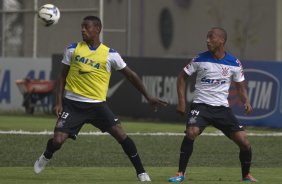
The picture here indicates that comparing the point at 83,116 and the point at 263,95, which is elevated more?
the point at 83,116

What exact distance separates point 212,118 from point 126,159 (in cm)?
420

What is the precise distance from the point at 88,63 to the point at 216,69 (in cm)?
167

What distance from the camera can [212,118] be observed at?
1371cm

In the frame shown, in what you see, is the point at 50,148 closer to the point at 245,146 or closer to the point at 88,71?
the point at 88,71

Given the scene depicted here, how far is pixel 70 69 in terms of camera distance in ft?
44.8

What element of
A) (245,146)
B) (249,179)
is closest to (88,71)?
(245,146)

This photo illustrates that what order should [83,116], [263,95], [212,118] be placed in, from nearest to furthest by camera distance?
[83,116], [212,118], [263,95]

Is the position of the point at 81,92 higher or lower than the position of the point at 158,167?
higher

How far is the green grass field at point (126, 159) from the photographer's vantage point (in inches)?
558

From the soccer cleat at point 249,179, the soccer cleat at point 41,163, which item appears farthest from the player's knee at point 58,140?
the soccer cleat at point 249,179

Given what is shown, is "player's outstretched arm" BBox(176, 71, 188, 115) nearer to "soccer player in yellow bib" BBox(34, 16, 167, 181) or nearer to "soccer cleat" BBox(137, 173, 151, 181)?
"soccer player in yellow bib" BBox(34, 16, 167, 181)

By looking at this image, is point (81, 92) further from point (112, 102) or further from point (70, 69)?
point (112, 102)

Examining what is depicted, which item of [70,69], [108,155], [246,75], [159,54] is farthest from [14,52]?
→ [70,69]

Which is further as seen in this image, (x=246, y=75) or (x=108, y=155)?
(x=246, y=75)
